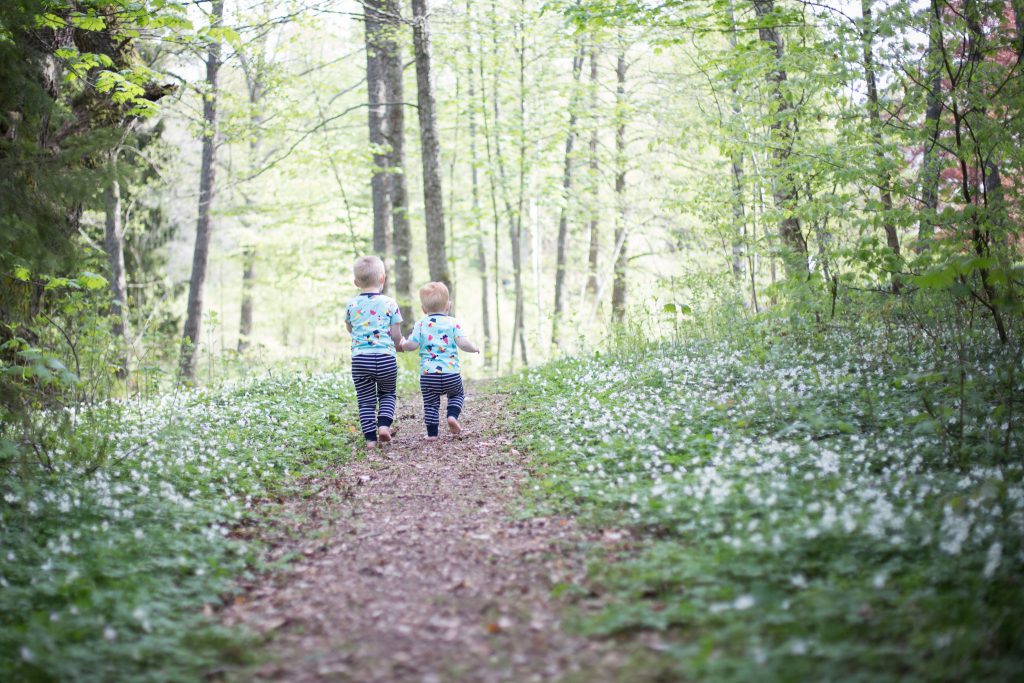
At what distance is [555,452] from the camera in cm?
655

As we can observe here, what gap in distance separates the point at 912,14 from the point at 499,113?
17077 mm

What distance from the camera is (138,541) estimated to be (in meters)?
4.32

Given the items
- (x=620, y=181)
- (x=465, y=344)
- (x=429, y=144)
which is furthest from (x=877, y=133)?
(x=620, y=181)

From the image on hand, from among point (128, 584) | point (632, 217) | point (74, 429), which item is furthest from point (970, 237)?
point (632, 217)

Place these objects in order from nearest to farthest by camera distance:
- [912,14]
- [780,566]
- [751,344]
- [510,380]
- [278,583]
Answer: [780,566], [278,583], [912,14], [751,344], [510,380]

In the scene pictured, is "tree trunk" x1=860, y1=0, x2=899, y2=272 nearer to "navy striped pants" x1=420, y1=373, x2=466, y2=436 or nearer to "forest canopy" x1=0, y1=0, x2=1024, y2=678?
"forest canopy" x1=0, y1=0, x2=1024, y2=678

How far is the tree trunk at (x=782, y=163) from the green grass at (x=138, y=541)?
22.0ft

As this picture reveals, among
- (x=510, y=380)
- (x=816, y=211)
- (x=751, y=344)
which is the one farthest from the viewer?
(x=510, y=380)

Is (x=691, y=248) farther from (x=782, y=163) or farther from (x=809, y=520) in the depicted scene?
(x=809, y=520)

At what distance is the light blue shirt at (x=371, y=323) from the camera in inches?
311

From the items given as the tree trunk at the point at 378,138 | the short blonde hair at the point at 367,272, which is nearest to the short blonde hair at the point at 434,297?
the short blonde hair at the point at 367,272

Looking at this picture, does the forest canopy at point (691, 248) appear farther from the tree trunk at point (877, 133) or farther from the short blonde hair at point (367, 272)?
the short blonde hair at point (367, 272)

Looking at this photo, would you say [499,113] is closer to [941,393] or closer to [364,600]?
[941,393]

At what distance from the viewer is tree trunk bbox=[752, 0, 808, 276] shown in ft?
30.6
